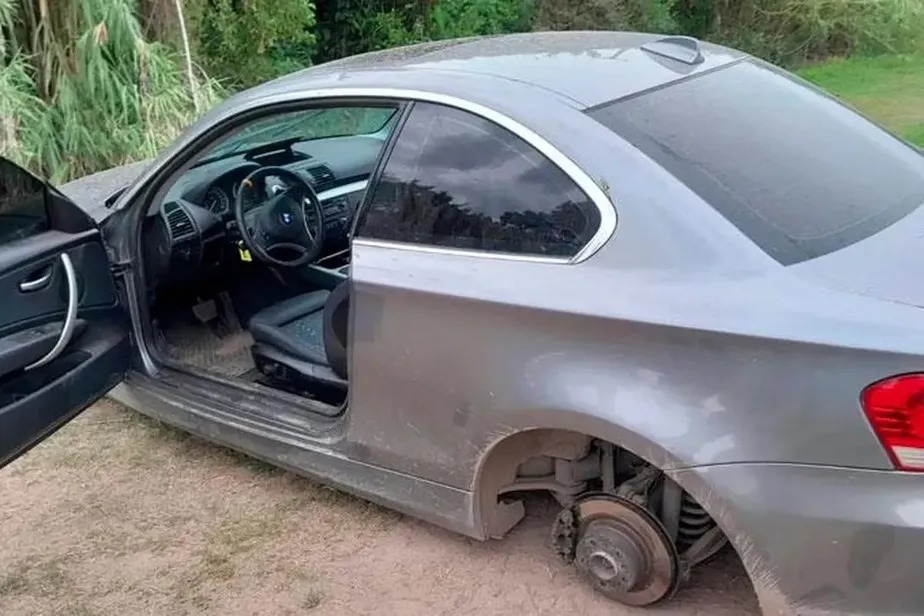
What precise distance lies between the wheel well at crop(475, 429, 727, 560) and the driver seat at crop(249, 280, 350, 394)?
669 millimetres

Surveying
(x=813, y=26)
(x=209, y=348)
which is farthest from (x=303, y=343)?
(x=813, y=26)

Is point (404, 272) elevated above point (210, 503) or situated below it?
above

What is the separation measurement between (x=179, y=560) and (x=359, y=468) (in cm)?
68

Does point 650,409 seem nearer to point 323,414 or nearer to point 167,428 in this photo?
point 323,414

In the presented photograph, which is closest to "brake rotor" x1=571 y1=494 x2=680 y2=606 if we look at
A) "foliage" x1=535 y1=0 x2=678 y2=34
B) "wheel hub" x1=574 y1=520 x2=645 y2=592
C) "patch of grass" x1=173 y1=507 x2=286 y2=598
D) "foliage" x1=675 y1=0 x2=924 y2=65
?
"wheel hub" x1=574 y1=520 x2=645 y2=592

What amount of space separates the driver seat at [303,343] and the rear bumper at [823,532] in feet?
4.35

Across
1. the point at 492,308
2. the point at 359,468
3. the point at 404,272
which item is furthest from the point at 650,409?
the point at 359,468

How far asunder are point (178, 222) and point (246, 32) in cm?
482

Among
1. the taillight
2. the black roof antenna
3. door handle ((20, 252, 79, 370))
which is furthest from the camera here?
the black roof antenna

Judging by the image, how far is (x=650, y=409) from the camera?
2.57 metres

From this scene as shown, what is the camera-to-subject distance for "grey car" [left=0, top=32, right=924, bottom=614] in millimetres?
2395

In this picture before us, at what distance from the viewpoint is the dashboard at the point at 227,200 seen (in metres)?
4.07

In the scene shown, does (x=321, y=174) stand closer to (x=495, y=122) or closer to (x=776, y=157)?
(x=495, y=122)

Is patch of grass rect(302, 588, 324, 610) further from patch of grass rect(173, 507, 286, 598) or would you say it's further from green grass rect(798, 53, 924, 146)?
green grass rect(798, 53, 924, 146)
